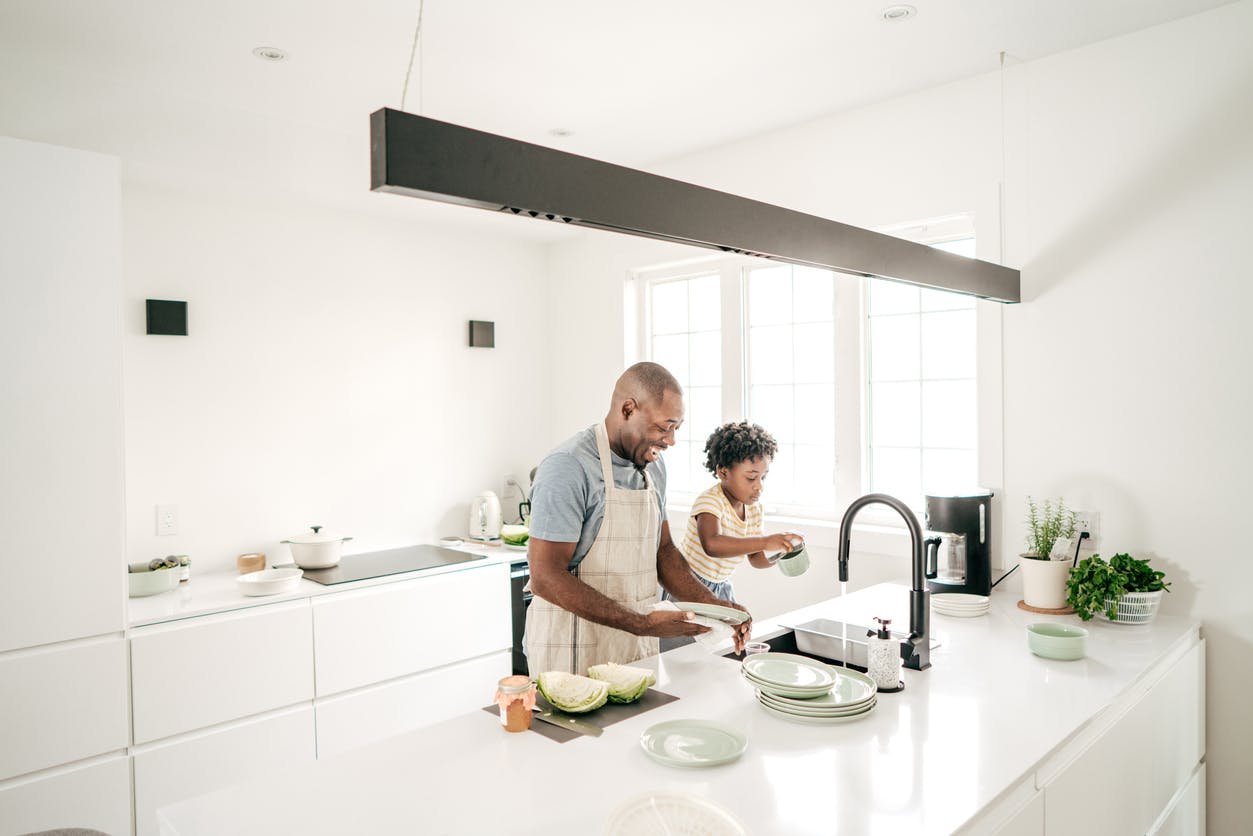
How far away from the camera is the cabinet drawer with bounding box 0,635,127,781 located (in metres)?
2.30

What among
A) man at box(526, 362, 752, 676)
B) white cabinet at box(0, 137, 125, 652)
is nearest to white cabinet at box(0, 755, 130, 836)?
white cabinet at box(0, 137, 125, 652)

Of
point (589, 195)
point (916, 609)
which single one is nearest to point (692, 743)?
point (916, 609)

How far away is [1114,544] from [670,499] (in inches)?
78.4

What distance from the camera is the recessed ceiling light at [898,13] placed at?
7.66 feet

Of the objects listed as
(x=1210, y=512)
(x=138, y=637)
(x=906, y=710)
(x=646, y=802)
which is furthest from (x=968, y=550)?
(x=138, y=637)

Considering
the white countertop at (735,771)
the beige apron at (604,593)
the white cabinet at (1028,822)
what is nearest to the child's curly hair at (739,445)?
the beige apron at (604,593)

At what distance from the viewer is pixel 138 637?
8.43ft

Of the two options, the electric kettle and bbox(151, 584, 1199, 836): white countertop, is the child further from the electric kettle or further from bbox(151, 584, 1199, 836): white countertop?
the electric kettle

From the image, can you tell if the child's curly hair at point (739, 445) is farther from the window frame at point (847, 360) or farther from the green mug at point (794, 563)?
the window frame at point (847, 360)

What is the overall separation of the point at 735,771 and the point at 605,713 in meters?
0.35

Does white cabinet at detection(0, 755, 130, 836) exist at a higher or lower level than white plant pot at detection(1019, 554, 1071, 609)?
lower

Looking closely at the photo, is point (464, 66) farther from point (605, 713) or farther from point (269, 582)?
point (605, 713)

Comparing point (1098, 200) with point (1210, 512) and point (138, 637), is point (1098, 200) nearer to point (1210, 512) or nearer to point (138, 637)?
point (1210, 512)

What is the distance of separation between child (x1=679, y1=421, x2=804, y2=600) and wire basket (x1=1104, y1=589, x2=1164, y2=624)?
0.99 m
